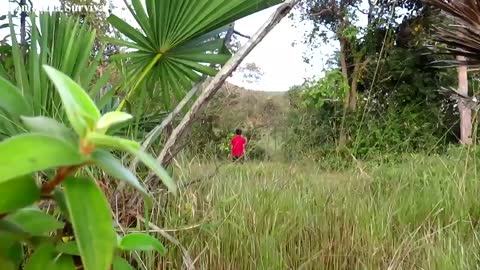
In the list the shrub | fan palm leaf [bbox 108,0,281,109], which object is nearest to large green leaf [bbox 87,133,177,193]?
the shrub

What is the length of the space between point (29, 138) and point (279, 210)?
2.41 feet

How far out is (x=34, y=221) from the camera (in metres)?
0.19

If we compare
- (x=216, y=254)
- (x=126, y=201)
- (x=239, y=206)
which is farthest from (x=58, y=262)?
(x=239, y=206)

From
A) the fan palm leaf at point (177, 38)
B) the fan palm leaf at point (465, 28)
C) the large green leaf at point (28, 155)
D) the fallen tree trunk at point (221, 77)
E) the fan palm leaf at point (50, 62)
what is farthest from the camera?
the fan palm leaf at point (465, 28)

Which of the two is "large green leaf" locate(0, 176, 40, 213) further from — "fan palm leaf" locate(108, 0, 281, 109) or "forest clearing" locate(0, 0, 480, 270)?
"fan palm leaf" locate(108, 0, 281, 109)

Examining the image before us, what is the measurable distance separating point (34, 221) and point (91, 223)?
0.05 metres

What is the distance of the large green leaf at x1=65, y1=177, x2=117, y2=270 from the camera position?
152 mm

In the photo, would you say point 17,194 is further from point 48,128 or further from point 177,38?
point 177,38

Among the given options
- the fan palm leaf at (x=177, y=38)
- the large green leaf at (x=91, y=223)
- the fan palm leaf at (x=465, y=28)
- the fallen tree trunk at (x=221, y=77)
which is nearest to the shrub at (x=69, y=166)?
the large green leaf at (x=91, y=223)

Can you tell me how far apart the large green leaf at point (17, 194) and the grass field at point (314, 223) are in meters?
0.43

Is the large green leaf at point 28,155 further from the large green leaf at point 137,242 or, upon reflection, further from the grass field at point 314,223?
the grass field at point 314,223

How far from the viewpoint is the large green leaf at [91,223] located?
0.15 metres

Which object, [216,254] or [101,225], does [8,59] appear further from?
[101,225]

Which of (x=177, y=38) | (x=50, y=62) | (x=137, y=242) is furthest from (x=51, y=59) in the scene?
(x=137, y=242)
